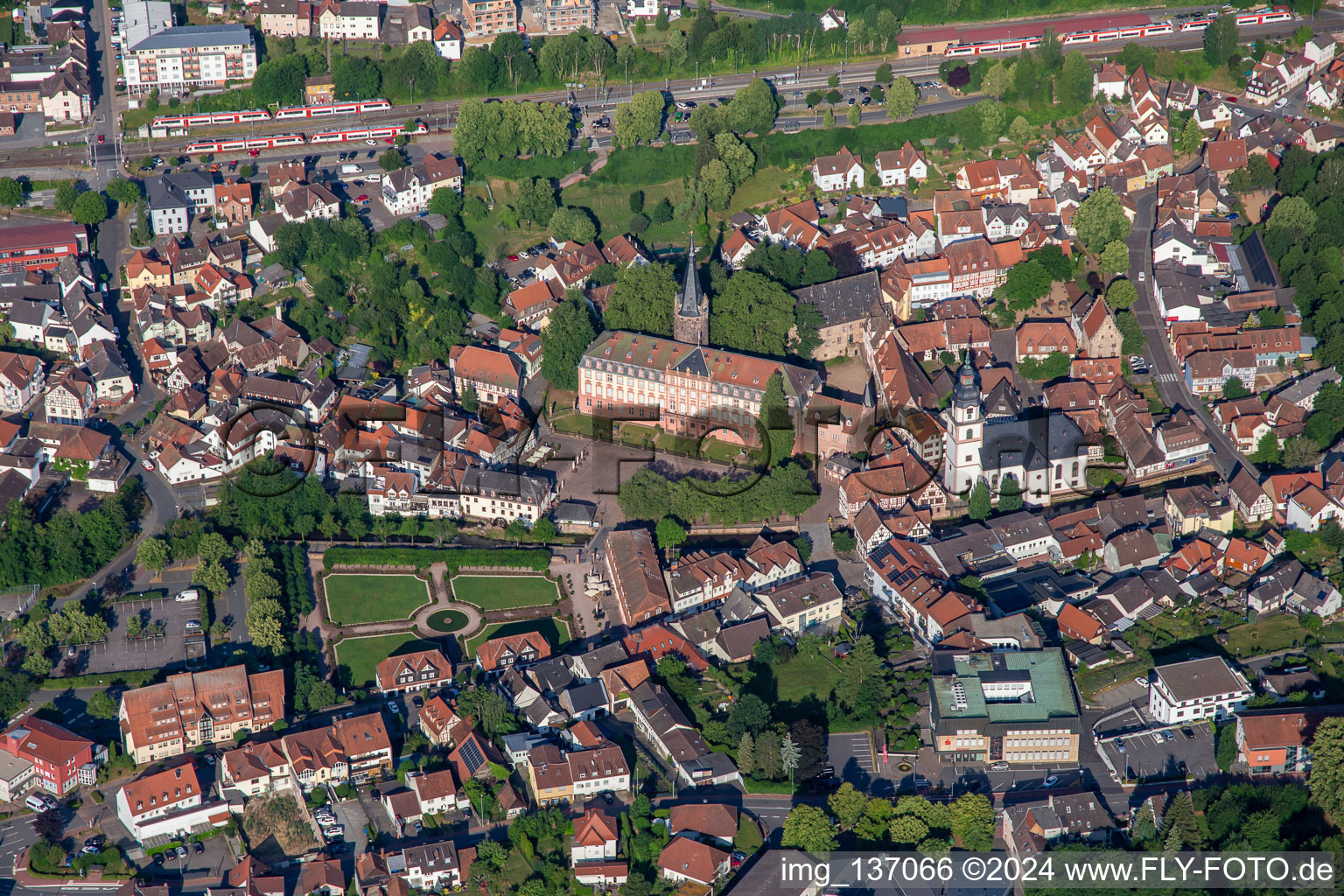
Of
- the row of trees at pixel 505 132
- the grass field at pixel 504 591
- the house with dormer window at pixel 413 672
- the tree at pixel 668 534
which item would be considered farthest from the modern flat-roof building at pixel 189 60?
the house with dormer window at pixel 413 672

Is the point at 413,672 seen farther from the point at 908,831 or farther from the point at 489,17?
the point at 489,17

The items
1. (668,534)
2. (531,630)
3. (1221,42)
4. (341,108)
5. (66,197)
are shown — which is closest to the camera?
(531,630)

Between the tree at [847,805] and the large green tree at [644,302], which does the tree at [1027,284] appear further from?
the tree at [847,805]

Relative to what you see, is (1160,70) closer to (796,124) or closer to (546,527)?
(796,124)

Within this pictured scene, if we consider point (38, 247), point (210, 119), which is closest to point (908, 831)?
point (38, 247)

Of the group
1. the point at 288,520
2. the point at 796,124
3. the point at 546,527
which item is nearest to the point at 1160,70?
the point at 796,124

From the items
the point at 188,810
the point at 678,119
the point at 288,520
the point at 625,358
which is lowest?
the point at 188,810
